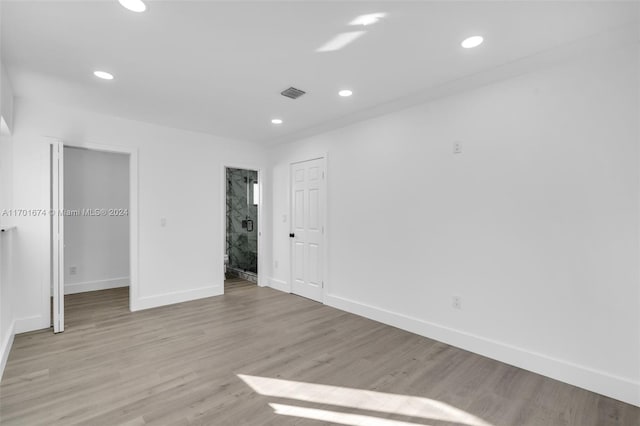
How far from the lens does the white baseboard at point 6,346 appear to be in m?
2.44

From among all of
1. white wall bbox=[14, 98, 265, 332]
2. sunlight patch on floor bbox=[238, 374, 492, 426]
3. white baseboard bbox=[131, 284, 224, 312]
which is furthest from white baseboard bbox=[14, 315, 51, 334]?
sunlight patch on floor bbox=[238, 374, 492, 426]

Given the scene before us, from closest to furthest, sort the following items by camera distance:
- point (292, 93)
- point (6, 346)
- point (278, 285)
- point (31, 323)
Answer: point (6, 346)
point (292, 93)
point (31, 323)
point (278, 285)

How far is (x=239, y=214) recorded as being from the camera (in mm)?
6809

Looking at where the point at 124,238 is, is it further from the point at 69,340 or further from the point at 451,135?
the point at 451,135

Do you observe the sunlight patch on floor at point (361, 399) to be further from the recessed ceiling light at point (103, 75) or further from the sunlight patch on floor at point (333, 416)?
the recessed ceiling light at point (103, 75)

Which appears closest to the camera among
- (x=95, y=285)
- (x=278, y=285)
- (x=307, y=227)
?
(x=307, y=227)

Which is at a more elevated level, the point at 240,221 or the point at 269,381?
the point at 240,221

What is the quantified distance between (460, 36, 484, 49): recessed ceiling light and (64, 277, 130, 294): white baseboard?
6.13m

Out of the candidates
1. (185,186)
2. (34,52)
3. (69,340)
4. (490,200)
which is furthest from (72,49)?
(490,200)

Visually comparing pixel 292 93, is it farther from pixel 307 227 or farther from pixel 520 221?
pixel 520 221

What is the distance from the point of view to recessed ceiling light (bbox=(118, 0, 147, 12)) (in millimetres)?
1788

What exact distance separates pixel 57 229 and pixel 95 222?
6.69 ft

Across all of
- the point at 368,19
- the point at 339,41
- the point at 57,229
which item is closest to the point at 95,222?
the point at 57,229

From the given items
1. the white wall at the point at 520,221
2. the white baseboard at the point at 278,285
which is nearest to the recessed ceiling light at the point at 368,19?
the white wall at the point at 520,221
